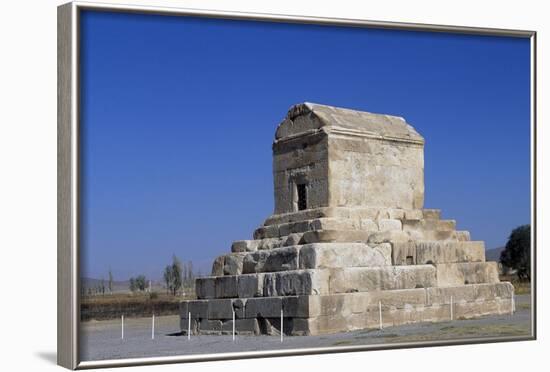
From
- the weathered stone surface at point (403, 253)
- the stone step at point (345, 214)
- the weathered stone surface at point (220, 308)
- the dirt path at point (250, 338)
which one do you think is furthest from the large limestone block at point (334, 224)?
the dirt path at point (250, 338)

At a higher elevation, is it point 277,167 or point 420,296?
point 277,167

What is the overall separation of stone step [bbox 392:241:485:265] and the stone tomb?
2 centimetres

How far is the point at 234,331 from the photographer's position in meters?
17.8

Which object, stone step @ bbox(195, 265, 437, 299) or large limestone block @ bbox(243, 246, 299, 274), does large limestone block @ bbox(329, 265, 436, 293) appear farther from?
large limestone block @ bbox(243, 246, 299, 274)

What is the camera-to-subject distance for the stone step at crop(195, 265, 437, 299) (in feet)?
55.9

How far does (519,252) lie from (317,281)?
385cm

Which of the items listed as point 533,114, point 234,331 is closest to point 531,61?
point 533,114

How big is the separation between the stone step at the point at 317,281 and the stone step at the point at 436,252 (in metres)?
0.25

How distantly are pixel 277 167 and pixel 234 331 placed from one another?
12.2 feet

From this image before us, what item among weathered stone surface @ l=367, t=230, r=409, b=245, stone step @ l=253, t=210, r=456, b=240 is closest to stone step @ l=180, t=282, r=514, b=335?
weathered stone surface @ l=367, t=230, r=409, b=245

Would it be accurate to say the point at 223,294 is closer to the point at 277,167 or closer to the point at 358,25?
the point at 277,167

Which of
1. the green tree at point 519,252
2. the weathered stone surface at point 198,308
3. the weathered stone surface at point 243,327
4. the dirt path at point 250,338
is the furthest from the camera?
the weathered stone surface at point 198,308

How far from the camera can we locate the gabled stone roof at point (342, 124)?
Answer: 19.1 m

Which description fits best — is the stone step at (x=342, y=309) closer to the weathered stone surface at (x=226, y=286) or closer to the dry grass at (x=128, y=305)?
the weathered stone surface at (x=226, y=286)
